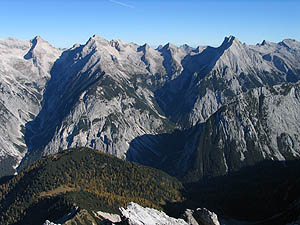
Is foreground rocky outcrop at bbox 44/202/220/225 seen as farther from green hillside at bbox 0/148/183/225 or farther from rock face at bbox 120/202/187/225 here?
green hillside at bbox 0/148/183/225

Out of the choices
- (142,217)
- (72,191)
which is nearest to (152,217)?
(142,217)

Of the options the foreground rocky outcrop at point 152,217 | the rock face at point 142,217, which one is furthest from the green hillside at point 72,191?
the rock face at point 142,217

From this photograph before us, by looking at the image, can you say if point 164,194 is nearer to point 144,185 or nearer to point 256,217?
point 144,185

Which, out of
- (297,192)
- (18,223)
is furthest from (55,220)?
(297,192)

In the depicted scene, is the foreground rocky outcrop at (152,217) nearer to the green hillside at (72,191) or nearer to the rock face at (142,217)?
the rock face at (142,217)

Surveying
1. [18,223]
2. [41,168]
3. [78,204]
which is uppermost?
[41,168]
